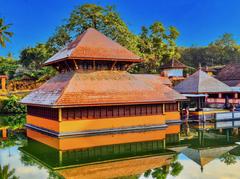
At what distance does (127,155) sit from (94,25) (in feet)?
86.8

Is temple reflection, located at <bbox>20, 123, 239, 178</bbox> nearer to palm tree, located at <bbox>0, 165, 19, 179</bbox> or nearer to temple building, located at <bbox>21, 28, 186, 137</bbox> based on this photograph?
temple building, located at <bbox>21, 28, 186, 137</bbox>

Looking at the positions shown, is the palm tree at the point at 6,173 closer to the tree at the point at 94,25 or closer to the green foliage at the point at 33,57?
the tree at the point at 94,25

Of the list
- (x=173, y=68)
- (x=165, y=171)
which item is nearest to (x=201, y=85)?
(x=165, y=171)

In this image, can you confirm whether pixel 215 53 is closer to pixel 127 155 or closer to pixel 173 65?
pixel 173 65

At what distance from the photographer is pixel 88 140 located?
59.7 ft

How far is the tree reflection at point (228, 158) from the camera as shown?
13.8 m

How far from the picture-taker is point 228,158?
14.5 m

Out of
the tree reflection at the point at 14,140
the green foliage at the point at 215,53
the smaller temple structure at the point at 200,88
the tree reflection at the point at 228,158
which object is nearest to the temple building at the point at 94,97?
the tree reflection at the point at 14,140

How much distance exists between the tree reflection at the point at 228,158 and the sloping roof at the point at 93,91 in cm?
694

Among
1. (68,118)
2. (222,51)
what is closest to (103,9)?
(68,118)

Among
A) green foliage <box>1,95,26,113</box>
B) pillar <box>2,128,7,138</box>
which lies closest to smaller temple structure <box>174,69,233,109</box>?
pillar <box>2,128,7,138</box>

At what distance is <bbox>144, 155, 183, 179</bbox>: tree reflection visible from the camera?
39.0 feet

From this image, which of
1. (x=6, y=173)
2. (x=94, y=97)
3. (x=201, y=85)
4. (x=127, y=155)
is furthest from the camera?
(x=201, y=85)

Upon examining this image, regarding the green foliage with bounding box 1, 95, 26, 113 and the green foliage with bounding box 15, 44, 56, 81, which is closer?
the green foliage with bounding box 1, 95, 26, 113
